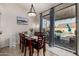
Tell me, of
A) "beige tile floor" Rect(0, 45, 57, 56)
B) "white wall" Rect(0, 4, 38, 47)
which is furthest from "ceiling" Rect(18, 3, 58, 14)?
"beige tile floor" Rect(0, 45, 57, 56)

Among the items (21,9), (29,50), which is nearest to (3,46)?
(29,50)

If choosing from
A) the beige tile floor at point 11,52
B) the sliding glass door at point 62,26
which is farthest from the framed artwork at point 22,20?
the beige tile floor at point 11,52

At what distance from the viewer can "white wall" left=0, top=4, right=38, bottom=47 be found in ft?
A: 4.67

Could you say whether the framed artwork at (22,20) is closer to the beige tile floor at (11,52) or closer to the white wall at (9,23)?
the white wall at (9,23)

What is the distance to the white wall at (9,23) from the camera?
1422mm

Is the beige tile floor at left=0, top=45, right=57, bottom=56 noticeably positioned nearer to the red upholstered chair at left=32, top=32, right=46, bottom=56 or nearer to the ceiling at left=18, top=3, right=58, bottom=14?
the red upholstered chair at left=32, top=32, right=46, bottom=56

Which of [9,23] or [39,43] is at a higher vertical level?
[9,23]

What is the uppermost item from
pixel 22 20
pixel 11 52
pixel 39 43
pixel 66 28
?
pixel 22 20

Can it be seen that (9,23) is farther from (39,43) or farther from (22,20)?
(39,43)

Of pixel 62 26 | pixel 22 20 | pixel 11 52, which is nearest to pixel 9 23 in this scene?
pixel 22 20

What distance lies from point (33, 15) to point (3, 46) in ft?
2.06

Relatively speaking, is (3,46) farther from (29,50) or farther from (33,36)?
(33,36)

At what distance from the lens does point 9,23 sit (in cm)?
146

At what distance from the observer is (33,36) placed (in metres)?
1.64
